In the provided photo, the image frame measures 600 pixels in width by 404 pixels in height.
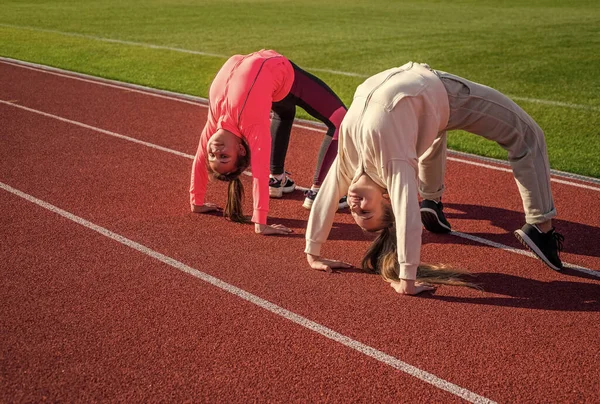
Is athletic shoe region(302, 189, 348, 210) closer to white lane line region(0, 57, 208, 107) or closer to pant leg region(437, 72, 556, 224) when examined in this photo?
pant leg region(437, 72, 556, 224)

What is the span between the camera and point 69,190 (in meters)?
7.48

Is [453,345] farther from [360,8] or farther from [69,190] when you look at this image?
[360,8]

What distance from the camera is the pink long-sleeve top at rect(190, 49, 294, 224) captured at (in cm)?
603

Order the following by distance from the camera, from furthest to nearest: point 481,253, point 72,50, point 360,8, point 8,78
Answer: point 360,8, point 72,50, point 8,78, point 481,253

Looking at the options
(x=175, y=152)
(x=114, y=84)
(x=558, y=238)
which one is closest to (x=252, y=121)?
(x=558, y=238)

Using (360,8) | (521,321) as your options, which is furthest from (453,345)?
(360,8)

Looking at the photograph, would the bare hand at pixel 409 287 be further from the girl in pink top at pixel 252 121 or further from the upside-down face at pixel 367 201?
the girl in pink top at pixel 252 121

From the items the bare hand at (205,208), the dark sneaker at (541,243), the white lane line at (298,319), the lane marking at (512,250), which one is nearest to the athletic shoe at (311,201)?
the bare hand at (205,208)

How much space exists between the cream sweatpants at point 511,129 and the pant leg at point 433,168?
0.65m

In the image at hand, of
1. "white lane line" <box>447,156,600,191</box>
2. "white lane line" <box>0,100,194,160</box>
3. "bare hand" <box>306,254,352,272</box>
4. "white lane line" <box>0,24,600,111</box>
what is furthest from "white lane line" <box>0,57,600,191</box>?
"bare hand" <box>306,254,352,272</box>

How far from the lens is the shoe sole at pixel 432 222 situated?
20.5 feet

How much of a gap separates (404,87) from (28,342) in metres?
2.82

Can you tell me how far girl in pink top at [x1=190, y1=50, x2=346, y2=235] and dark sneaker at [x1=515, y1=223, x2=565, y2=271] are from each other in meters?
1.94

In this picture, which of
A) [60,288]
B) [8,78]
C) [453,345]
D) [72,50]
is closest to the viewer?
Result: [453,345]
